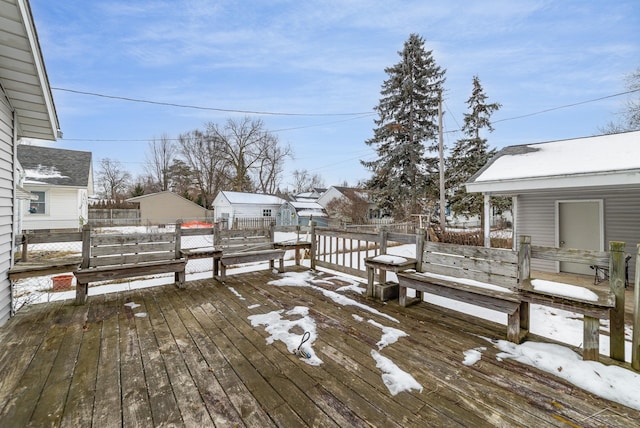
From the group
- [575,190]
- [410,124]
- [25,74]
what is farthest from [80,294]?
[410,124]

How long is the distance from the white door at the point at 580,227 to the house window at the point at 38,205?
20.7m

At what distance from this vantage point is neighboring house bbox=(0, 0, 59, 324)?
259 cm

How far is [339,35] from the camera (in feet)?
34.8

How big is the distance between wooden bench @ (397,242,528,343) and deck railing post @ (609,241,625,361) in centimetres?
63

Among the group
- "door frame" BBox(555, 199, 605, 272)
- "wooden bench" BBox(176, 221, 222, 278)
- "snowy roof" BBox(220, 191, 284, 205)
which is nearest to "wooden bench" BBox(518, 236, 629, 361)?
"wooden bench" BBox(176, 221, 222, 278)

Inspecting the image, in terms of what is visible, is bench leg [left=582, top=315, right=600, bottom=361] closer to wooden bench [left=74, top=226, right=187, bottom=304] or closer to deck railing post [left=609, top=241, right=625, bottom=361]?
deck railing post [left=609, top=241, right=625, bottom=361]

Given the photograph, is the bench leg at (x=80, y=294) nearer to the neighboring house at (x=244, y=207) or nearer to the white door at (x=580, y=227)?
the white door at (x=580, y=227)

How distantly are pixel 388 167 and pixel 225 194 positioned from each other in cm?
1414

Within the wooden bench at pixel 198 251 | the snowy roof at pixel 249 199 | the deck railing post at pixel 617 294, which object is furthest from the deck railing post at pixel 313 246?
the snowy roof at pixel 249 199

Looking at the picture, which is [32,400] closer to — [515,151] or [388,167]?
[515,151]

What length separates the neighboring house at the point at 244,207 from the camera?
75.9 ft

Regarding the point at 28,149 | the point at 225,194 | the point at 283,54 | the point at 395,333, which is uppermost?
the point at 283,54

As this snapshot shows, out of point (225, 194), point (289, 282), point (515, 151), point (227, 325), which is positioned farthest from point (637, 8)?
point (225, 194)

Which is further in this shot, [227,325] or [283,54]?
Result: [283,54]
